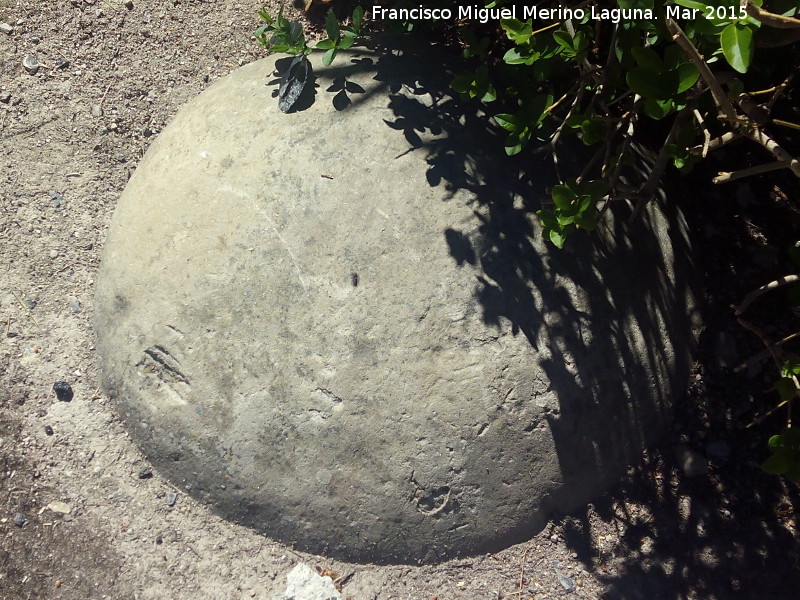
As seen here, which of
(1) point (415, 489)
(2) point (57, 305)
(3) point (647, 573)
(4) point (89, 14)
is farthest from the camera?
(4) point (89, 14)

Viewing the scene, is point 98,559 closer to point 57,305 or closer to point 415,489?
point 57,305

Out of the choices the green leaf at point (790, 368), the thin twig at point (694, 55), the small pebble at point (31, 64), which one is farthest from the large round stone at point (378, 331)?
the small pebble at point (31, 64)

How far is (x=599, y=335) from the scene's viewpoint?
90.5 inches

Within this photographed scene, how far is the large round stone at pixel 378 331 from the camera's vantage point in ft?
7.12

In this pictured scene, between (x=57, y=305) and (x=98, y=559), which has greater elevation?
(x=57, y=305)

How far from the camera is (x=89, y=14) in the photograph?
10.8 feet

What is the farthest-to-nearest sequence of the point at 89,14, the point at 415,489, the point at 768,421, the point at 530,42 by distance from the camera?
the point at 89,14 → the point at 768,421 → the point at 415,489 → the point at 530,42

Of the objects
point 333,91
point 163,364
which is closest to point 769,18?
point 333,91

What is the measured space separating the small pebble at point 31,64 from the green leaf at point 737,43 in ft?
10.2

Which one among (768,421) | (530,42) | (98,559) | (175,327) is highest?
(530,42)

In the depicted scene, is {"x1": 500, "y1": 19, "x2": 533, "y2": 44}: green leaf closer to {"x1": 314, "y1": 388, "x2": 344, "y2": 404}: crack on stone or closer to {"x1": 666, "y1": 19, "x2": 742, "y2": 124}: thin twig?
{"x1": 666, "y1": 19, "x2": 742, "y2": 124}: thin twig

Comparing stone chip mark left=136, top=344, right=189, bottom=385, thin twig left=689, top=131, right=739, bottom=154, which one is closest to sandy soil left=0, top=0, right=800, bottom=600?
stone chip mark left=136, top=344, right=189, bottom=385

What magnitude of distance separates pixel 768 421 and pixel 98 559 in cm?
271

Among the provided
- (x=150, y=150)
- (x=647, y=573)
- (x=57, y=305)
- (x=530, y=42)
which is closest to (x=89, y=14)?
(x=150, y=150)
